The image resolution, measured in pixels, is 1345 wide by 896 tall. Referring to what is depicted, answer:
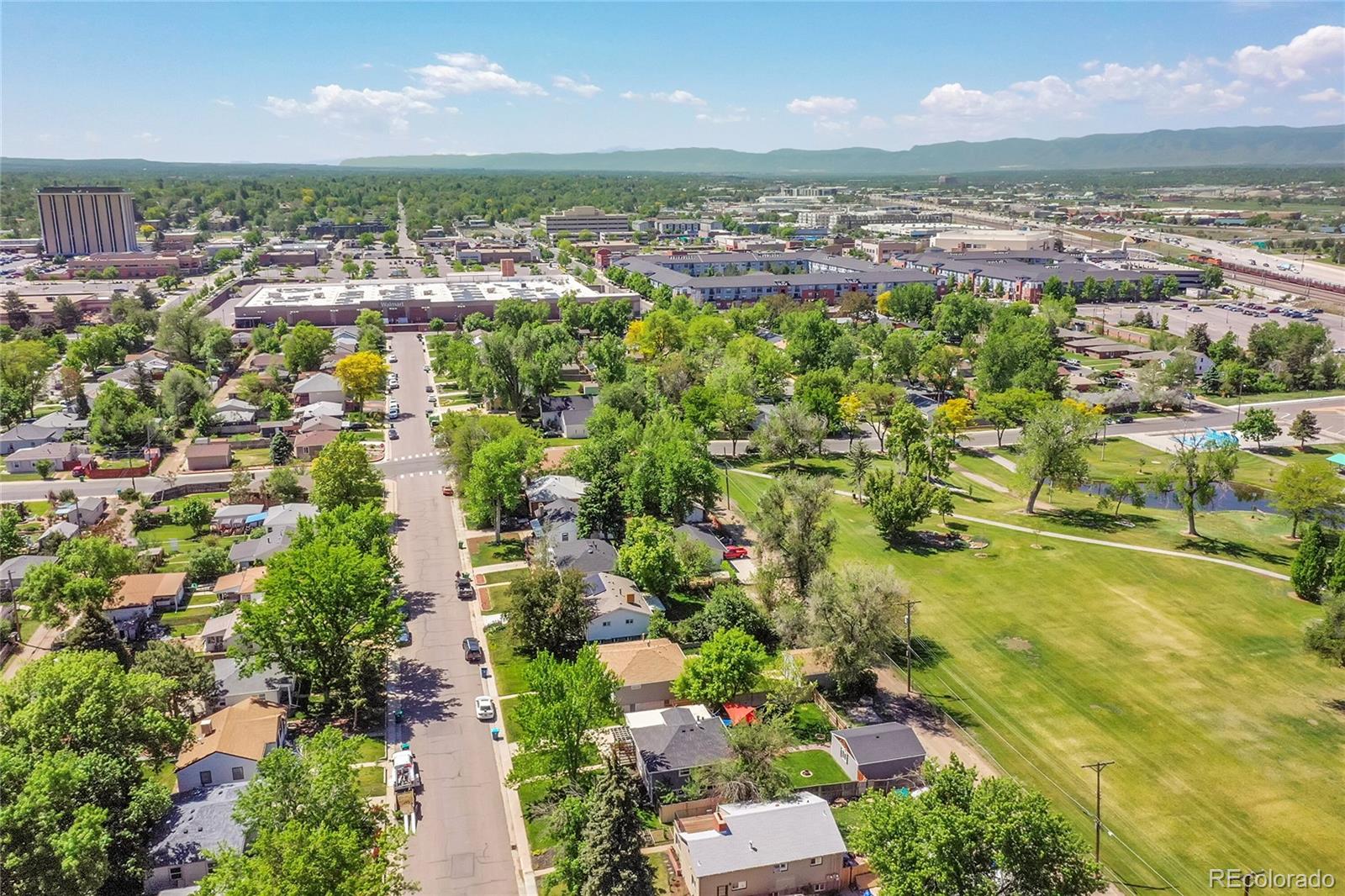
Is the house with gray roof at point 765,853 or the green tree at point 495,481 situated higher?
the green tree at point 495,481

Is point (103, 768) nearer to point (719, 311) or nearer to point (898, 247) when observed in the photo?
point (719, 311)

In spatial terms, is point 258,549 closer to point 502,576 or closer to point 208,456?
point 502,576

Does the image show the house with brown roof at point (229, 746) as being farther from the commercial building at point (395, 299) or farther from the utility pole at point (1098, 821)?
the commercial building at point (395, 299)

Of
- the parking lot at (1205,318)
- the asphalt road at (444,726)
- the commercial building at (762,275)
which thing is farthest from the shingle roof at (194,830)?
the parking lot at (1205,318)

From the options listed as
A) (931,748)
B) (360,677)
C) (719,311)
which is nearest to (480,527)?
(360,677)

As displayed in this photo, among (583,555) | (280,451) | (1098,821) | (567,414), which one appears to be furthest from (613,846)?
(567,414)

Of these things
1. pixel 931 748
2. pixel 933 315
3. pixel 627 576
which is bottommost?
pixel 931 748

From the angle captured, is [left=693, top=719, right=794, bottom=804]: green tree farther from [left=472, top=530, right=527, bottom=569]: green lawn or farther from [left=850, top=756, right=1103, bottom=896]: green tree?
[left=472, top=530, right=527, bottom=569]: green lawn
